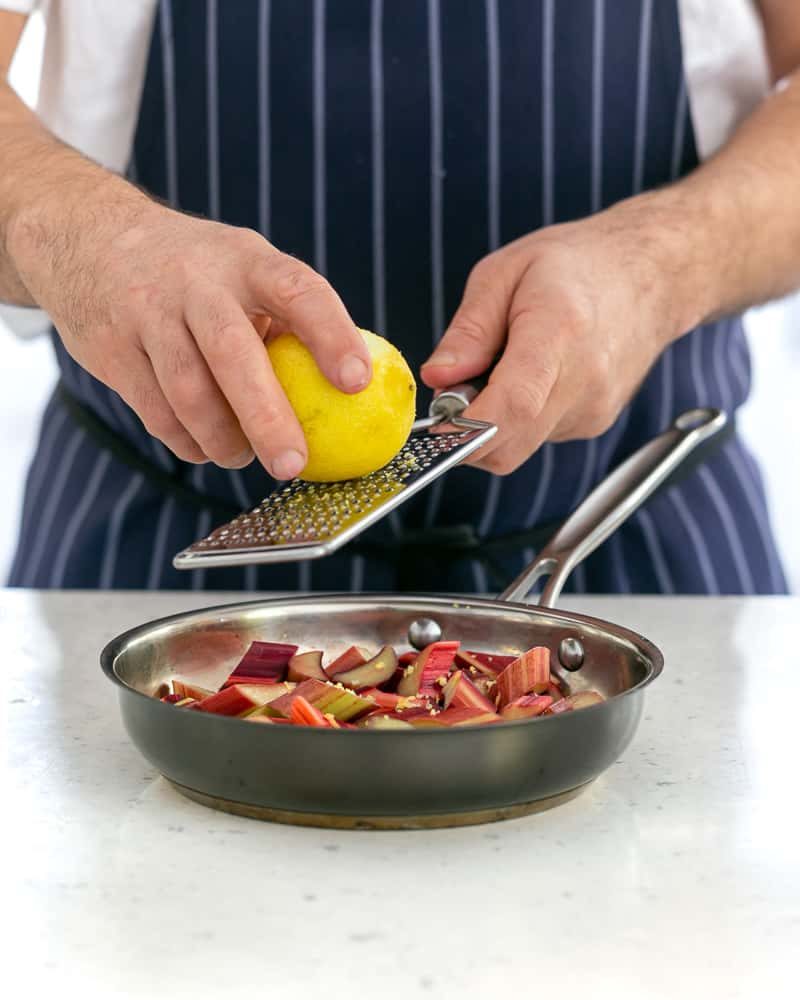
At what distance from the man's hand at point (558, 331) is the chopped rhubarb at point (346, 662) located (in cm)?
20

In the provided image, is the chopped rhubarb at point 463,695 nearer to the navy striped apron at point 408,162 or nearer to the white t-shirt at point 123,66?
the navy striped apron at point 408,162

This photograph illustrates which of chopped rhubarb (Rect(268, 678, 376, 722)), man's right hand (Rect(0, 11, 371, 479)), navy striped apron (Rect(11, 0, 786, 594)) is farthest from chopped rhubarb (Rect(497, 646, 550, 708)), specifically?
navy striped apron (Rect(11, 0, 786, 594))

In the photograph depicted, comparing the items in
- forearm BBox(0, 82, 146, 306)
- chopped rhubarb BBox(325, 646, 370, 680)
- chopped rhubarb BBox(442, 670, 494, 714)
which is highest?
forearm BBox(0, 82, 146, 306)

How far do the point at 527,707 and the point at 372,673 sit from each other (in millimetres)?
137

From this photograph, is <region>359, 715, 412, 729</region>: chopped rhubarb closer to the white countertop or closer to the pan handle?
the white countertop

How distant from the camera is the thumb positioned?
1148 mm

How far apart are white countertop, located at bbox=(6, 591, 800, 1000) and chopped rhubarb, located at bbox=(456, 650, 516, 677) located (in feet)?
0.36

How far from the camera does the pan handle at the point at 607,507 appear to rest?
1.21m

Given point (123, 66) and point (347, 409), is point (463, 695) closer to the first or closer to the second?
point (347, 409)

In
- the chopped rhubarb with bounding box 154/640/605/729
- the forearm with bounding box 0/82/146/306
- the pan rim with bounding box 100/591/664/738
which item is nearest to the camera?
the pan rim with bounding box 100/591/664/738

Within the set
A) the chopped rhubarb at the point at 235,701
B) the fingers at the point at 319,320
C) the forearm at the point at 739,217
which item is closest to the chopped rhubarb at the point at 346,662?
the chopped rhubarb at the point at 235,701

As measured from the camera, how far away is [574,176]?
1540mm

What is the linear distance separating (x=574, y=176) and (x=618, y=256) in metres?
0.27

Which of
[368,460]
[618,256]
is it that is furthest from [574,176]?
[368,460]
